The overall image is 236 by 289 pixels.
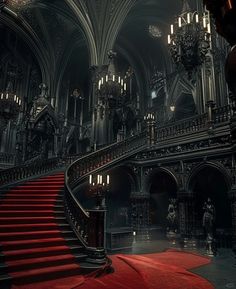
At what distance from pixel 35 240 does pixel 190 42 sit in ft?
23.0

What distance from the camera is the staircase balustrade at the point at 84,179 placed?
6.00 meters

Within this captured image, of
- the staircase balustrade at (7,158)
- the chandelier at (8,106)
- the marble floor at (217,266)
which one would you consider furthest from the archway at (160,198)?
the staircase balustrade at (7,158)

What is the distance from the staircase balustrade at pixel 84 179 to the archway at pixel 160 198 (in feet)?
7.57

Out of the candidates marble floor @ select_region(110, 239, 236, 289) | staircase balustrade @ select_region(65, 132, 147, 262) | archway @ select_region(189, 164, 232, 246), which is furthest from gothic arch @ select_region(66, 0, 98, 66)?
marble floor @ select_region(110, 239, 236, 289)

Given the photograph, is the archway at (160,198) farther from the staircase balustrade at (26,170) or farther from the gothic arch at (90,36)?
the gothic arch at (90,36)

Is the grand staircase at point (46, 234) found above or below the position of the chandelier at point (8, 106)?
below

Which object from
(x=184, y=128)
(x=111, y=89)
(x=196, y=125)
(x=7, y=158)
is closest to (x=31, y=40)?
(x=7, y=158)

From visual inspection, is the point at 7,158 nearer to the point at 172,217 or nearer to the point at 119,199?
the point at 119,199

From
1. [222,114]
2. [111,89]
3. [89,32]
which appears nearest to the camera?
[222,114]

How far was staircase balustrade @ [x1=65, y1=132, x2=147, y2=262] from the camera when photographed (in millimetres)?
6004

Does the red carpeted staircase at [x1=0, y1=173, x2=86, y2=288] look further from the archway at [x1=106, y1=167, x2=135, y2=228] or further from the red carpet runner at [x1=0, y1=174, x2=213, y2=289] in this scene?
the archway at [x1=106, y1=167, x2=135, y2=228]

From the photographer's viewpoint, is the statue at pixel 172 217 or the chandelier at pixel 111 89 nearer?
the statue at pixel 172 217

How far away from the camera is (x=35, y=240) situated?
5.64 meters

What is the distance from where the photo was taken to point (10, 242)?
5301 mm
